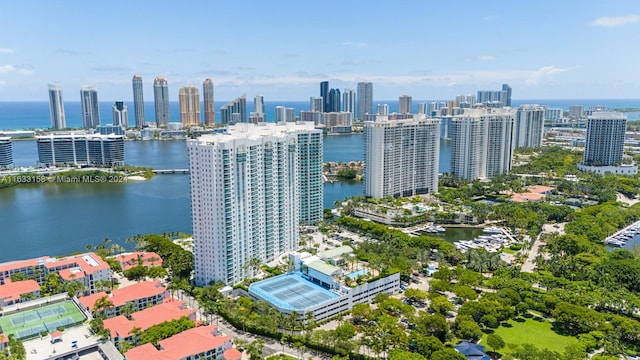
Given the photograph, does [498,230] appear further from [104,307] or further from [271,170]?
[104,307]

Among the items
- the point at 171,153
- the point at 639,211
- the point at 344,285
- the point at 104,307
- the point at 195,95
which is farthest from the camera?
the point at 195,95

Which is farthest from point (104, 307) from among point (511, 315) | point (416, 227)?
point (416, 227)

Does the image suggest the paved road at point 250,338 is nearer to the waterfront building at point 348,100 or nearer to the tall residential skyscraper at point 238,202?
the tall residential skyscraper at point 238,202

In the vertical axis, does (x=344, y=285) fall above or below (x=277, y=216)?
below

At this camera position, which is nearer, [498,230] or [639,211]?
[498,230]

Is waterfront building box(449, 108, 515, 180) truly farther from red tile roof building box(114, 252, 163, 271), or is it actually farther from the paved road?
the paved road

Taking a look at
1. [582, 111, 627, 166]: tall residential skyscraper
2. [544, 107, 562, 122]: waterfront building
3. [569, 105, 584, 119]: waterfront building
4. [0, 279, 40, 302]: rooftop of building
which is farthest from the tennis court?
[569, 105, 584, 119]: waterfront building
